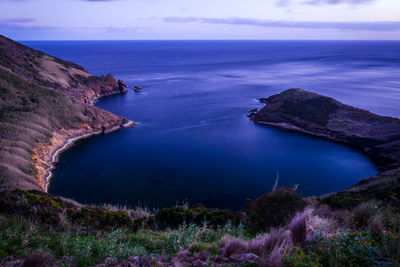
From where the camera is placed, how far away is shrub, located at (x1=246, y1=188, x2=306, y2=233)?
1016 cm

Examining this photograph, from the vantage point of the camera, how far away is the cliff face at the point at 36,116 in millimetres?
23297

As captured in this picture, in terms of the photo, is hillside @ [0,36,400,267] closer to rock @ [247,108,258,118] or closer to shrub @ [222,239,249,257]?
shrub @ [222,239,249,257]

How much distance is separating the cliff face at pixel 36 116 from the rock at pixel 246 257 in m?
18.9

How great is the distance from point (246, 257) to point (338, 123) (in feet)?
135

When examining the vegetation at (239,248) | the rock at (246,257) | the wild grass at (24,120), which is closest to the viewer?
the vegetation at (239,248)

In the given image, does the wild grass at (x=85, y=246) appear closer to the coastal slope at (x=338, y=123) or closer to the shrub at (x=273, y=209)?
the shrub at (x=273, y=209)

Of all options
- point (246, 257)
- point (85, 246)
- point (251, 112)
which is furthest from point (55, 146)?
point (251, 112)

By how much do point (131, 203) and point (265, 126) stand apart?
92.2 feet

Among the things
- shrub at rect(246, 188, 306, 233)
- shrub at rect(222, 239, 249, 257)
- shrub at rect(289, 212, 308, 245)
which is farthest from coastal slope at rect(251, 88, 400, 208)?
shrub at rect(222, 239, 249, 257)

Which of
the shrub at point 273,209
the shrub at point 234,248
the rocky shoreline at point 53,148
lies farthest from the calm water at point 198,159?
the shrub at point 234,248

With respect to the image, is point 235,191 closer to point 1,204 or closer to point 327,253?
point 1,204

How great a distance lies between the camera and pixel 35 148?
89.4ft

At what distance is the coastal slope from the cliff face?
25140mm

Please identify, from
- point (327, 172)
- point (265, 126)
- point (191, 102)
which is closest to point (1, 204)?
point (327, 172)
